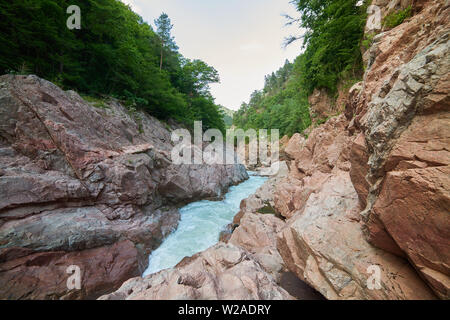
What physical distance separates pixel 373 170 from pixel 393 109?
2.95 ft

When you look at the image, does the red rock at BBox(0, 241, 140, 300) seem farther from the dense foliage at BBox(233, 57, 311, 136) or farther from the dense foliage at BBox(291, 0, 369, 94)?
the dense foliage at BBox(233, 57, 311, 136)

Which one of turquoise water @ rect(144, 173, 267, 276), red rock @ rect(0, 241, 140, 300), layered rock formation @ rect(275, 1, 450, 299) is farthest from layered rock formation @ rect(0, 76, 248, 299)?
layered rock formation @ rect(275, 1, 450, 299)

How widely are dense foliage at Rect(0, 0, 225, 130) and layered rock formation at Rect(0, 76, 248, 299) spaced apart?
1926 mm

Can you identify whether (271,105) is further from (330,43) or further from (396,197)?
(396,197)

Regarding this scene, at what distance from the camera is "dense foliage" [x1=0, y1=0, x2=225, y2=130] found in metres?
5.48

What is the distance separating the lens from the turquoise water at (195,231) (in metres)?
5.32

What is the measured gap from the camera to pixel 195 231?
6973 mm

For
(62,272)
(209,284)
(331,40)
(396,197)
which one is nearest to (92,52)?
(62,272)

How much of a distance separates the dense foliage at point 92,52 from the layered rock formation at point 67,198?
6.32ft

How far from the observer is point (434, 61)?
1.67 metres

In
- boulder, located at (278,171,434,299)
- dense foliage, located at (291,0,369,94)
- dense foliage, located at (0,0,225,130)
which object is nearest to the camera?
boulder, located at (278,171,434,299)

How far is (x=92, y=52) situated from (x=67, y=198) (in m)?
8.73

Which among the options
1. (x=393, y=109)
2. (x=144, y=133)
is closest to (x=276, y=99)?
(x=144, y=133)
